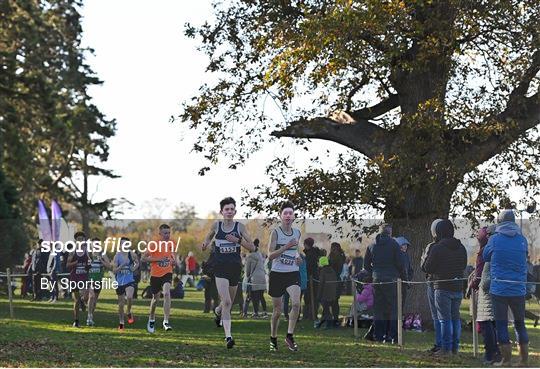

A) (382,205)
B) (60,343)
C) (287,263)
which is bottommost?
(60,343)

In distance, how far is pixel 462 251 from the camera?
16.5 m

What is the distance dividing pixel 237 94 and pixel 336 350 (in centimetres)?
1158

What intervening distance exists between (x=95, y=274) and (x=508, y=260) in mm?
11712

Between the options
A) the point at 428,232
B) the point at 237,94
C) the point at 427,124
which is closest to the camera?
the point at 427,124

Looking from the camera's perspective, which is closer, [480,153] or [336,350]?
[336,350]

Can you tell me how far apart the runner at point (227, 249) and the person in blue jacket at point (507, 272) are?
11.8ft

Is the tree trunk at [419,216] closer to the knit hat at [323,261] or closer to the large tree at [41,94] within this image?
the knit hat at [323,261]

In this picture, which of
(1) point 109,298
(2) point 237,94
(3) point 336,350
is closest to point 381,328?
(3) point 336,350

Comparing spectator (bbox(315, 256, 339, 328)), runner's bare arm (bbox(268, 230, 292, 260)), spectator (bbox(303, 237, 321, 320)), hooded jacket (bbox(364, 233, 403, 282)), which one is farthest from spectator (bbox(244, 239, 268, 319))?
runner's bare arm (bbox(268, 230, 292, 260))

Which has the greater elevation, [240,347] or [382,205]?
[382,205]

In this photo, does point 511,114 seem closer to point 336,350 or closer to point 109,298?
point 336,350

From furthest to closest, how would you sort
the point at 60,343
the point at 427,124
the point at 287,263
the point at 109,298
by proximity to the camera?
the point at 109,298
the point at 427,124
the point at 60,343
the point at 287,263

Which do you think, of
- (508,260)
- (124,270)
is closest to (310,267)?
(124,270)

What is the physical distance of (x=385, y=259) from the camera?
65.7 feet
